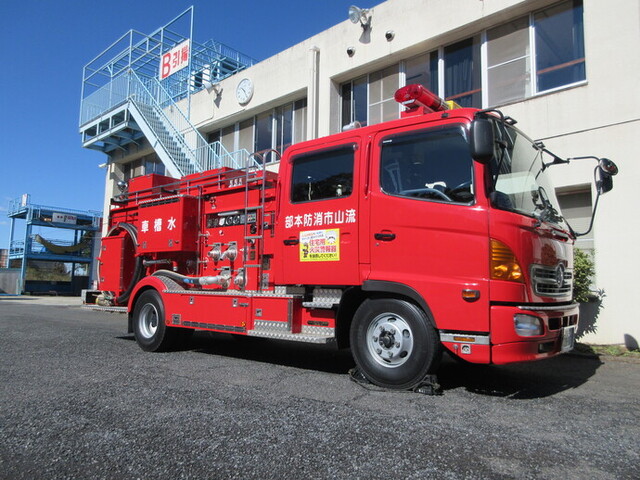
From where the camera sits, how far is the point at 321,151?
5.98 m

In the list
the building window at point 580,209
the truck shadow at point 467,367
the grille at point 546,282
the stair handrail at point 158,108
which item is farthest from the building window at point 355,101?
the grille at point 546,282

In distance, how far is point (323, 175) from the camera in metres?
5.91

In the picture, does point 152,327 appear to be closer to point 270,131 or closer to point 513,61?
point 513,61

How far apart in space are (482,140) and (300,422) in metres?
3.03

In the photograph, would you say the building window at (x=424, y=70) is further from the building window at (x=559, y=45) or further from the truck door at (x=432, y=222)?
the truck door at (x=432, y=222)

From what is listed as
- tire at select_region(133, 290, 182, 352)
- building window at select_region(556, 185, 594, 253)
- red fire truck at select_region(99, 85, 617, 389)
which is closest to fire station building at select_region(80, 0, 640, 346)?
building window at select_region(556, 185, 594, 253)

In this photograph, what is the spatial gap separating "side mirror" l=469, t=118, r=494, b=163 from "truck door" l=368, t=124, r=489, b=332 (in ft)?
0.67

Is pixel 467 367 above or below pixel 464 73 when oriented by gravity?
below

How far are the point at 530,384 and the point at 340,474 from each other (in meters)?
3.53

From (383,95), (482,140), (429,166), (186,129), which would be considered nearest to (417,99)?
(429,166)

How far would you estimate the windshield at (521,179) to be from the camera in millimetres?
4653

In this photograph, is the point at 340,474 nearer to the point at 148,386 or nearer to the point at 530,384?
the point at 148,386

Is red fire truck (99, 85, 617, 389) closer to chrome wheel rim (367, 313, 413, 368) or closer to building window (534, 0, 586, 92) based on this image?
chrome wheel rim (367, 313, 413, 368)

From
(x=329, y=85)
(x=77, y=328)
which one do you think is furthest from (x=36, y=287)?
(x=329, y=85)
